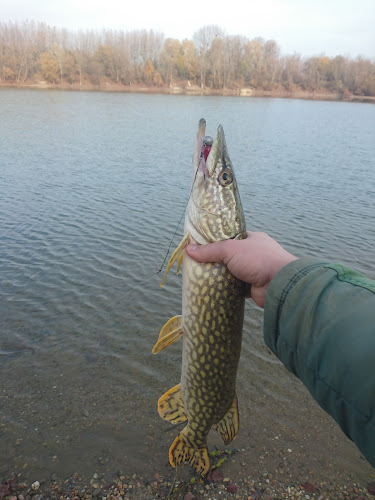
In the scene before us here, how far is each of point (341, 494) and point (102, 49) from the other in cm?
8382

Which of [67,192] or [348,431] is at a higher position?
[348,431]

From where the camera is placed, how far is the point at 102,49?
73.4 metres

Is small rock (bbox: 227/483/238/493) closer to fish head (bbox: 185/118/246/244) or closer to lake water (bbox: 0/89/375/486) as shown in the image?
lake water (bbox: 0/89/375/486)

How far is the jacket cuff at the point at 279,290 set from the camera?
167cm

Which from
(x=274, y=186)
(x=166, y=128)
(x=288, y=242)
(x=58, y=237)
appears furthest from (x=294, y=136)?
(x=58, y=237)

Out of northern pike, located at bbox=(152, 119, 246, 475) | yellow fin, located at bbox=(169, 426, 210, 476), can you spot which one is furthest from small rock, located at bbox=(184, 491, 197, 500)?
northern pike, located at bbox=(152, 119, 246, 475)

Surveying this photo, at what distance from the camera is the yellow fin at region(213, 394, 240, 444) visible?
2.67 meters

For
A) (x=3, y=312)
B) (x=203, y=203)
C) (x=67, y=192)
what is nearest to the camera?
(x=203, y=203)

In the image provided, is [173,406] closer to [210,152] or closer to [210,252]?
[210,252]

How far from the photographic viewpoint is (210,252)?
7.63 ft

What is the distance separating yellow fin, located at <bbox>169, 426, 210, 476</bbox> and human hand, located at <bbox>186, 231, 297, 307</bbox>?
1.28 metres

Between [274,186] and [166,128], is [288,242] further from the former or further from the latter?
[166,128]

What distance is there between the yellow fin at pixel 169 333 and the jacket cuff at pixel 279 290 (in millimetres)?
994

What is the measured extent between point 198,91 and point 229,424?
237ft
